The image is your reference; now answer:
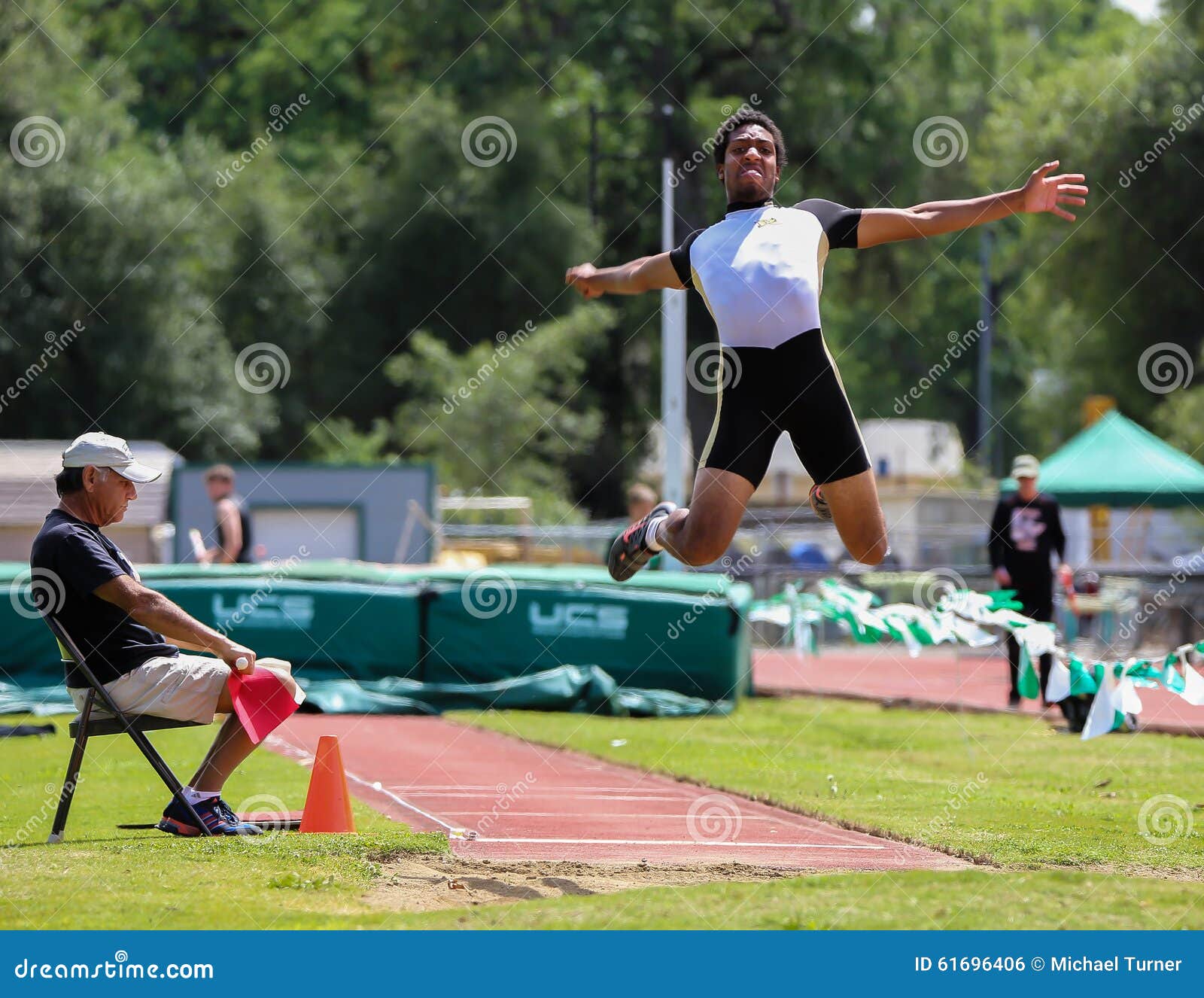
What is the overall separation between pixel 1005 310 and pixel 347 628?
44.6 meters

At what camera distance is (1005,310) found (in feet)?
185

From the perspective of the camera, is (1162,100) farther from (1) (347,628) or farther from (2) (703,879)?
(2) (703,879)

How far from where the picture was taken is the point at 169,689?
707 centimetres

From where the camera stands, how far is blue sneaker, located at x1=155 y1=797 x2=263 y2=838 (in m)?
7.06

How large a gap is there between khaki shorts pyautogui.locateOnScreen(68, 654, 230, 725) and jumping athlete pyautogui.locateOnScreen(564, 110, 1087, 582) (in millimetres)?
2093

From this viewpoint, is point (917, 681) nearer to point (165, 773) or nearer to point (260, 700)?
point (260, 700)

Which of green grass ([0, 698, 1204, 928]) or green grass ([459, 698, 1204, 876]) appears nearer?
green grass ([0, 698, 1204, 928])

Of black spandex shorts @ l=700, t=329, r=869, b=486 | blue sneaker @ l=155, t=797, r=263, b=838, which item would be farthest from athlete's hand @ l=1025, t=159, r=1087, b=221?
blue sneaker @ l=155, t=797, r=263, b=838

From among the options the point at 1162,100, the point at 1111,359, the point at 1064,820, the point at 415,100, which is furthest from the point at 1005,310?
the point at 1064,820

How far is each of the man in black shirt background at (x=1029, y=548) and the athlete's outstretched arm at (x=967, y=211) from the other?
7790mm

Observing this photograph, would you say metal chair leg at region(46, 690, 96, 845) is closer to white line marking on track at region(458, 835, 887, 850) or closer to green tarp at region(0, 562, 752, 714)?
white line marking on track at region(458, 835, 887, 850)

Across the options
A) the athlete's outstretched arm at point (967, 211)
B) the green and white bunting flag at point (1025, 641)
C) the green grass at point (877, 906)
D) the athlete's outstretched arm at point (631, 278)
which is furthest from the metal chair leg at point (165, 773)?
the green and white bunting flag at point (1025, 641)

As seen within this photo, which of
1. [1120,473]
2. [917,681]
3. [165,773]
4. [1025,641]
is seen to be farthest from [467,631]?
[1120,473]

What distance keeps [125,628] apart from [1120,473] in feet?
65.3
